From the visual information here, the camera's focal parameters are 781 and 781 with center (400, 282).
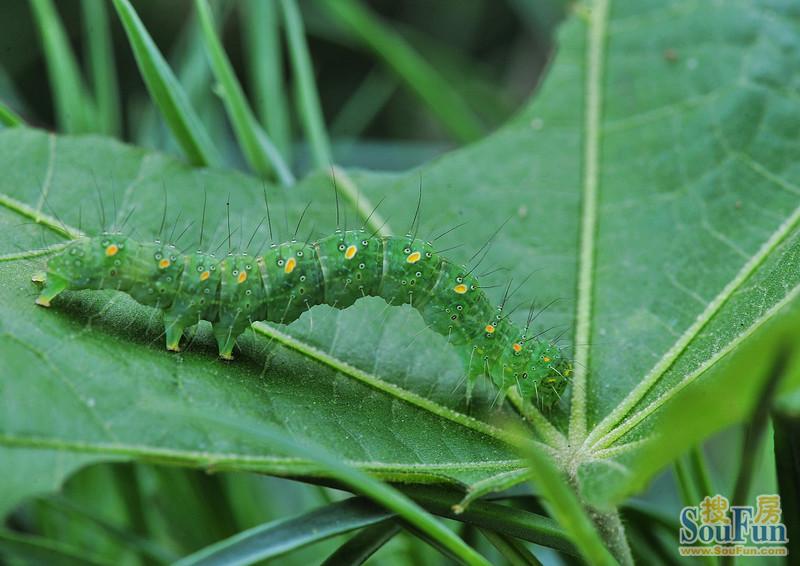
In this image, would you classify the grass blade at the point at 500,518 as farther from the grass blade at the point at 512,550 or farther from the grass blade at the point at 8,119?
the grass blade at the point at 8,119

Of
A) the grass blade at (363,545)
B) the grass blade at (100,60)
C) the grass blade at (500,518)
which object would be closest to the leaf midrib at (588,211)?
the grass blade at (500,518)

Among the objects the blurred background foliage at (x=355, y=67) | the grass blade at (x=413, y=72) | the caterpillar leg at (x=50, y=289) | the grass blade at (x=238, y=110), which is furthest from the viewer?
the blurred background foliage at (x=355, y=67)

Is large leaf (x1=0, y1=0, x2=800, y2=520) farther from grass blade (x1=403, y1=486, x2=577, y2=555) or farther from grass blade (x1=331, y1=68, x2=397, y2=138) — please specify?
grass blade (x1=331, y1=68, x2=397, y2=138)

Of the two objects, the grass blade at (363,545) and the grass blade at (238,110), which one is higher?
the grass blade at (238,110)

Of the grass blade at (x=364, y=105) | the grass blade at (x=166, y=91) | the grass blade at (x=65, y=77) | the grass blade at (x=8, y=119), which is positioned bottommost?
the grass blade at (x=8, y=119)

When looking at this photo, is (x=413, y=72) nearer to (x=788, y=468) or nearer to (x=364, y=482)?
(x=788, y=468)

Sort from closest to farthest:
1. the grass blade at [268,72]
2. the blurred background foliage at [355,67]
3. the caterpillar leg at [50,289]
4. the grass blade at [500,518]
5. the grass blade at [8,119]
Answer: the grass blade at [500,518] < the caterpillar leg at [50,289] < the grass blade at [8,119] < the grass blade at [268,72] < the blurred background foliage at [355,67]

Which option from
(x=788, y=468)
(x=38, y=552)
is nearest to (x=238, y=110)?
(x=38, y=552)
